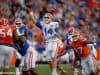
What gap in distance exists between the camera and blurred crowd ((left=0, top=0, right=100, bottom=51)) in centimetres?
1609

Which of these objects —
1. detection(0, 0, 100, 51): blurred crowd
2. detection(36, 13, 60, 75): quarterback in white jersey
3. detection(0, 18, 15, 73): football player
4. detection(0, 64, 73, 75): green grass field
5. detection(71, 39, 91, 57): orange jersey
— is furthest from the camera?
detection(0, 0, 100, 51): blurred crowd

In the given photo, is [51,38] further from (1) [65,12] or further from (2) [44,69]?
(1) [65,12]

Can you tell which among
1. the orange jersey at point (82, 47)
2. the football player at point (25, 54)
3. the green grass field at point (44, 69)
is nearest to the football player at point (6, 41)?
the football player at point (25, 54)

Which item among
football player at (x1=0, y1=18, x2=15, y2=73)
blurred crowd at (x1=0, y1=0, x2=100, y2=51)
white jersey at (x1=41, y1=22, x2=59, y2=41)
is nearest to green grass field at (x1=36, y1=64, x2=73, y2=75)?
white jersey at (x1=41, y1=22, x2=59, y2=41)

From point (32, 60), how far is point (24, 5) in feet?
20.3

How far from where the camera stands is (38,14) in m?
16.6

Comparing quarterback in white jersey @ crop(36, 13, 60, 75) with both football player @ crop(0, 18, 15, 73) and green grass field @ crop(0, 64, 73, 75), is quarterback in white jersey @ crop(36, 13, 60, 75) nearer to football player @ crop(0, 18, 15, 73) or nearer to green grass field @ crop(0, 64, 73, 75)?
green grass field @ crop(0, 64, 73, 75)

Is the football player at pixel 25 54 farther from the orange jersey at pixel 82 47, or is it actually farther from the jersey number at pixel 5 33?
the orange jersey at pixel 82 47

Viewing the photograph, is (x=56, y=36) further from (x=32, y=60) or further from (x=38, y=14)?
(x=38, y=14)

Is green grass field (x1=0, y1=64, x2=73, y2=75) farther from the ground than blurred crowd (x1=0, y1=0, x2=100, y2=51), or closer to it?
closer to it

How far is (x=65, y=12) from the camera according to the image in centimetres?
1709

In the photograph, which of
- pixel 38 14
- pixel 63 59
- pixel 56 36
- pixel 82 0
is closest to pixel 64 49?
pixel 56 36

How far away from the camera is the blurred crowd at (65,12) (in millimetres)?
16094

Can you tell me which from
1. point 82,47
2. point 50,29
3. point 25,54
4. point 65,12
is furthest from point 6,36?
point 65,12
